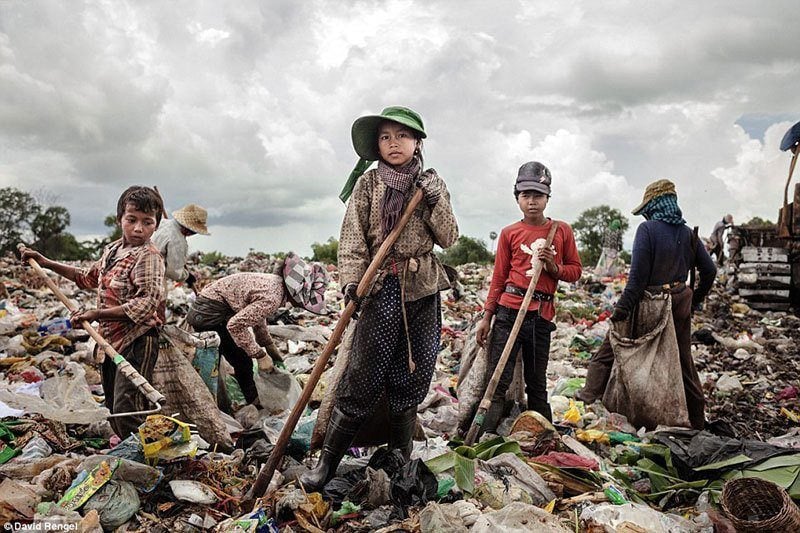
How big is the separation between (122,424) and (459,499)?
1.86 metres

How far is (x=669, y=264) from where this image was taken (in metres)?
4.13

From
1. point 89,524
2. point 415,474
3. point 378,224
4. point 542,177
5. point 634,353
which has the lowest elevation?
point 89,524

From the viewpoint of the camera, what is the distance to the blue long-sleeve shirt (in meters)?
4.11

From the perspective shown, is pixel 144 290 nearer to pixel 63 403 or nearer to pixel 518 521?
pixel 63 403

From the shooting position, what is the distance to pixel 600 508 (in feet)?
8.17

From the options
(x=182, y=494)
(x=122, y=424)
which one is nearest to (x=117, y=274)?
(x=122, y=424)

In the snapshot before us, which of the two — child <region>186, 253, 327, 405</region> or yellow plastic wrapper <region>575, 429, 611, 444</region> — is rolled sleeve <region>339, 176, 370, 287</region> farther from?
yellow plastic wrapper <region>575, 429, 611, 444</region>

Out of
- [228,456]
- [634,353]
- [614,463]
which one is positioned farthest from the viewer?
[634,353]

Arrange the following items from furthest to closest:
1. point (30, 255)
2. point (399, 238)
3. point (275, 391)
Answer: point (275, 391) < point (30, 255) < point (399, 238)

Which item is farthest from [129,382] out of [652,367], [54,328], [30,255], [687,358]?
[54,328]

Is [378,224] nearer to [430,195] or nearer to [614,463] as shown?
[430,195]

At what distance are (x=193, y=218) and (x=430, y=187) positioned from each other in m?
3.02

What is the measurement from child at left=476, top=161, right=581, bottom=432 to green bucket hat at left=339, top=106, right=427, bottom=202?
3.94ft

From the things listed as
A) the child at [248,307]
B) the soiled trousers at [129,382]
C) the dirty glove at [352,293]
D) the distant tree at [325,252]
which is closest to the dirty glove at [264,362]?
the child at [248,307]
